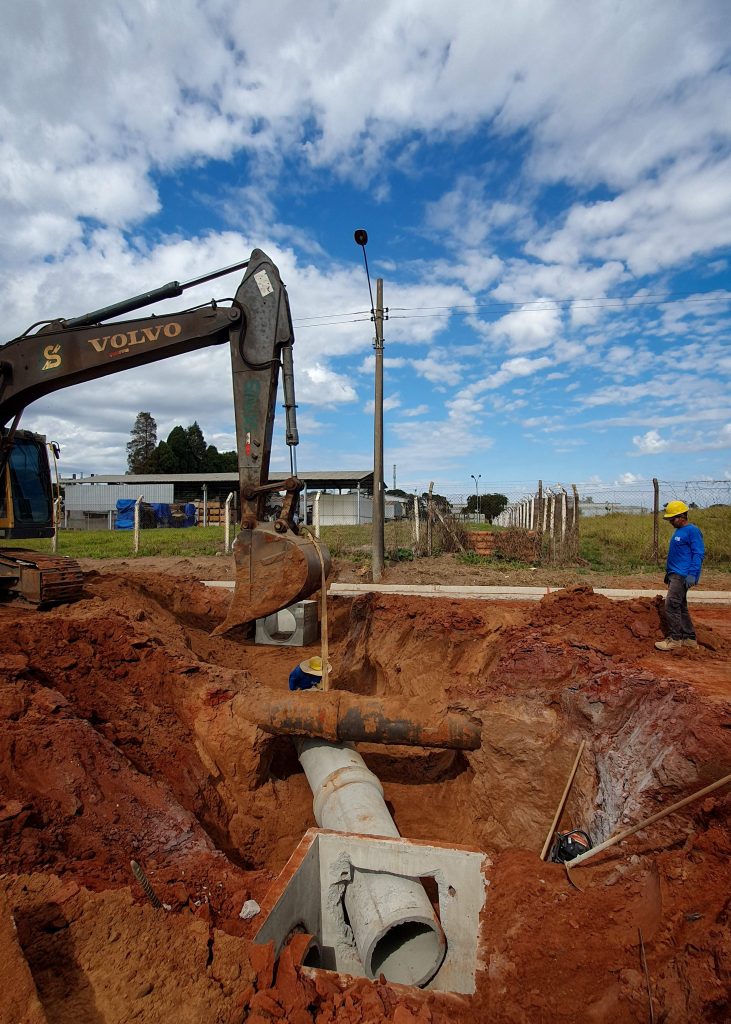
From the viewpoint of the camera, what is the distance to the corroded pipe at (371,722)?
18.2ft

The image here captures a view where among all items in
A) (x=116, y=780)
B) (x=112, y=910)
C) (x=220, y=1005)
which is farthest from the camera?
(x=116, y=780)

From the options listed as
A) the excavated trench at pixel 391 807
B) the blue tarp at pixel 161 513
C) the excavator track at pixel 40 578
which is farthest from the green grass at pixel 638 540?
the blue tarp at pixel 161 513

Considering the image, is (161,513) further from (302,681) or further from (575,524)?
(302,681)

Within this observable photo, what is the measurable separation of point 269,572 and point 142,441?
65250 millimetres

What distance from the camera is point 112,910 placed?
10.2 feet

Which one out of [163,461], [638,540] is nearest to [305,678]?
[638,540]

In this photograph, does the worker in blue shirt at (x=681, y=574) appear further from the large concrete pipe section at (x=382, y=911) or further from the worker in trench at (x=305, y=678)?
the worker in trench at (x=305, y=678)

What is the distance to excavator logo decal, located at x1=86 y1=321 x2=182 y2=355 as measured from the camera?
6078 millimetres

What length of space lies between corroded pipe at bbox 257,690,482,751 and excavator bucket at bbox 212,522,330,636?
41.1 inches

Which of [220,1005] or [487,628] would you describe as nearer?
[220,1005]

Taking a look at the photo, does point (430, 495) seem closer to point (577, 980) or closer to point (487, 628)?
point (487, 628)

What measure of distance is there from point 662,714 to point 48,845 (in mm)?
4446

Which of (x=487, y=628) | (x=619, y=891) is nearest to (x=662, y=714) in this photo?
(x=619, y=891)

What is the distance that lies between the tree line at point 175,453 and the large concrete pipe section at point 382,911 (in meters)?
44.2
